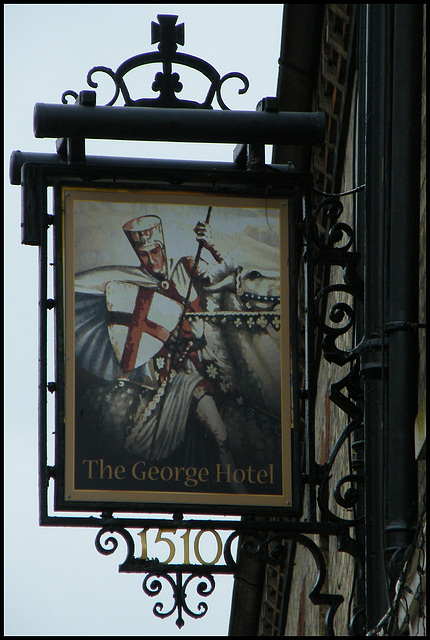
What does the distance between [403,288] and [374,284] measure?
1.00 ft

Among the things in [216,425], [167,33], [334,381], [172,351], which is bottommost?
[216,425]

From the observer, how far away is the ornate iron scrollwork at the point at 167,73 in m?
7.09

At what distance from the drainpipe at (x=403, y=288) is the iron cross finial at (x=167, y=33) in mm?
1279

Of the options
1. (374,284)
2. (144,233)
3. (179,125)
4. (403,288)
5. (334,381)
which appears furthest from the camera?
(334,381)

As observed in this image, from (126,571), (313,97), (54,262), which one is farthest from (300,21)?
(126,571)

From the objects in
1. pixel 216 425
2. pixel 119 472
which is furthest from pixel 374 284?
pixel 119 472

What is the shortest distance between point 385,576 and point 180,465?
106cm

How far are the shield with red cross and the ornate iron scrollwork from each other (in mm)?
951

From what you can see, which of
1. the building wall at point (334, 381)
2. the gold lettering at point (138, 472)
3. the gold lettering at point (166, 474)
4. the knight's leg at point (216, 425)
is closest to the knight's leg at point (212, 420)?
the knight's leg at point (216, 425)

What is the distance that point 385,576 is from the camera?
20.0 ft

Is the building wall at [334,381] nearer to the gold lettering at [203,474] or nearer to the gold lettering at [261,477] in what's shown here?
the gold lettering at [261,477]

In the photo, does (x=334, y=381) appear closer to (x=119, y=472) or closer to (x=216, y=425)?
(x=216, y=425)

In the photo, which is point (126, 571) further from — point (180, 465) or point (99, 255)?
point (99, 255)

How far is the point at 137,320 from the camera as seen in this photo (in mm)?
6750
